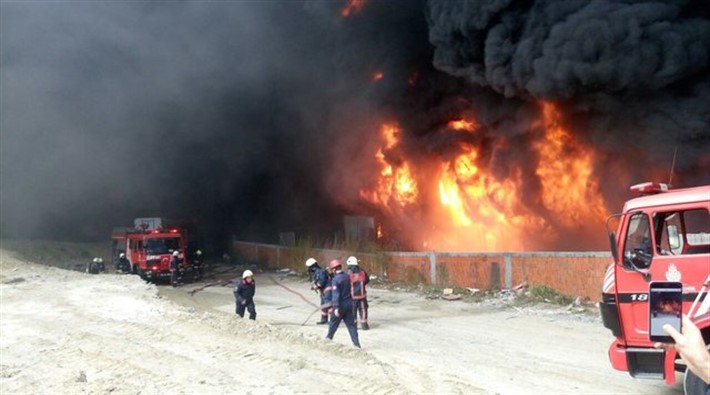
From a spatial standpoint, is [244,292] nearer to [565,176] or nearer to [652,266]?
[652,266]

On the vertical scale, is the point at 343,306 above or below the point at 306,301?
above

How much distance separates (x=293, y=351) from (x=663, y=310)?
5.00 meters

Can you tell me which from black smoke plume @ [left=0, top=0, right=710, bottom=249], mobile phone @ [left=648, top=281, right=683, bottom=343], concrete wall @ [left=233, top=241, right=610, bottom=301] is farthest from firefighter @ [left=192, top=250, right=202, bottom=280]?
mobile phone @ [left=648, top=281, right=683, bottom=343]

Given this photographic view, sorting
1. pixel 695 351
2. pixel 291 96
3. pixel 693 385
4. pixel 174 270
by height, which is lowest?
pixel 693 385

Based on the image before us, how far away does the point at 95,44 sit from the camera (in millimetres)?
28000

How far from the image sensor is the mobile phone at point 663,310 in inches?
197

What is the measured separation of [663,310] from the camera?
16.6 ft

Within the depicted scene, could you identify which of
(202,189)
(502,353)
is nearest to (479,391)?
(502,353)

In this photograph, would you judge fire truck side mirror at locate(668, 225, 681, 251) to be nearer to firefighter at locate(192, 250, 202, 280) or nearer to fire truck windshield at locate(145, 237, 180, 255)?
fire truck windshield at locate(145, 237, 180, 255)

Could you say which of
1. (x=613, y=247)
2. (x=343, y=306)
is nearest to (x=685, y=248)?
(x=613, y=247)

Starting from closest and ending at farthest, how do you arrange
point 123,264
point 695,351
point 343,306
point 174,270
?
point 695,351 < point 343,306 < point 174,270 < point 123,264

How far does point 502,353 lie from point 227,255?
2685cm

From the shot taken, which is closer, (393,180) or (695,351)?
(695,351)

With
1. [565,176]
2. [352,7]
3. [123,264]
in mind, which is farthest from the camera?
[352,7]
